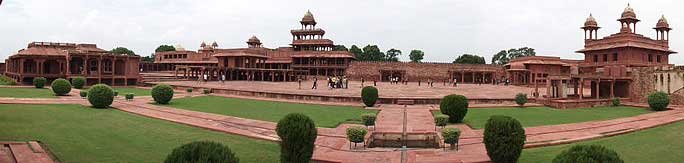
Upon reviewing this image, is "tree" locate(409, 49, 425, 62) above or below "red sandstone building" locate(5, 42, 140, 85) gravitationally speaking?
above

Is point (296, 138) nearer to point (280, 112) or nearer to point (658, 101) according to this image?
point (280, 112)

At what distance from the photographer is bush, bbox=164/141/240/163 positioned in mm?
4980

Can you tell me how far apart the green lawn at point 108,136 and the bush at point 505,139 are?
410 cm

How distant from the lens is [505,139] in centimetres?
873

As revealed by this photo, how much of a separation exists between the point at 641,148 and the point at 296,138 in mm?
7977

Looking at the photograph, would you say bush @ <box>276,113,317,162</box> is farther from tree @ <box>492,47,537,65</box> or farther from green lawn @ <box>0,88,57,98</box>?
tree @ <box>492,47,537,65</box>

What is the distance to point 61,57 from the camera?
114 feet

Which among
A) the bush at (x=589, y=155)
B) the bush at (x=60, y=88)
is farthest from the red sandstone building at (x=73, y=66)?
the bush at (x=589, y=155)

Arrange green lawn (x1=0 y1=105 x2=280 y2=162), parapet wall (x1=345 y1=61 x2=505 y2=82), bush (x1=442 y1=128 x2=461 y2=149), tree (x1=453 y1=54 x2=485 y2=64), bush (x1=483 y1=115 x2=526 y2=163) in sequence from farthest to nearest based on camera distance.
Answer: tree (x1=453 y1=54 x2=485 y2=64), parapet wall (x1=345 y1=61 x2=505 y2=82), bush (x1=442 y1=128 x2=461 y2=149), green lawn (x1=0 y1=105 x2=280 y2=162), bush (x1=483 y1=115 x2=526 y2=163)

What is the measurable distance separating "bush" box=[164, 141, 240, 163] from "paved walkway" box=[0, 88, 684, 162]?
179 inches

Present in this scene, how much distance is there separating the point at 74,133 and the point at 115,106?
7.88 meters

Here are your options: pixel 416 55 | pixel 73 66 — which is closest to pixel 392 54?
pixel 416 55

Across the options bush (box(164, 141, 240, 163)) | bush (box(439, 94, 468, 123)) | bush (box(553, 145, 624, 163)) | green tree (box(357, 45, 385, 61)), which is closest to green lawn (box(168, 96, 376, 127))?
bush (box(439, 94, 468, 123))

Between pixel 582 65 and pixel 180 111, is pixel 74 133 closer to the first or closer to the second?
pixel 180 111
